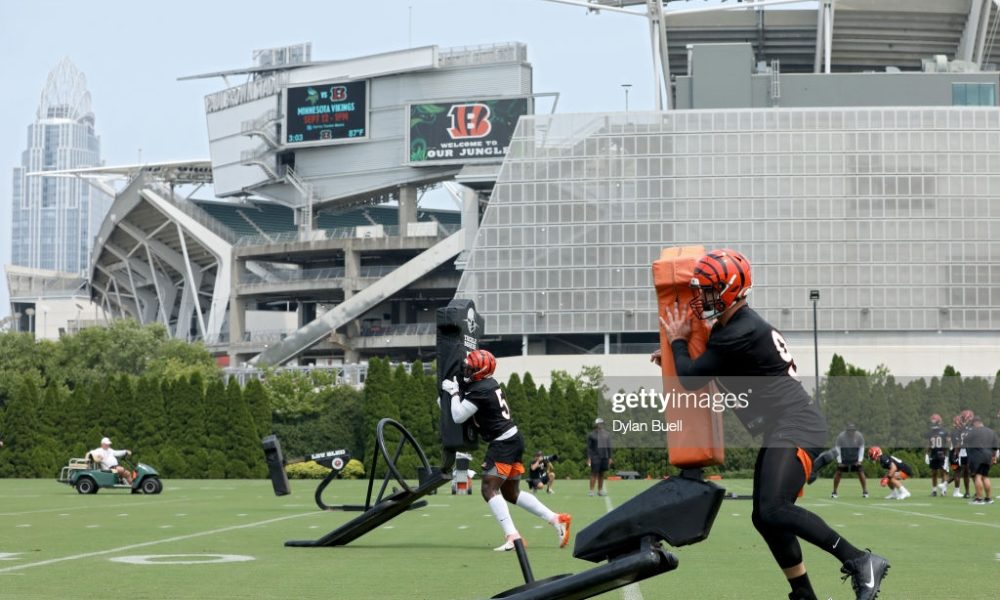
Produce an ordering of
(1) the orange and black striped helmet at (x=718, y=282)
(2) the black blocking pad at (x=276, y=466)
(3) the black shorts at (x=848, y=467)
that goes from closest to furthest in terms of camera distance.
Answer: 1. (1) the orange and black striped helmet at (x=718, y=282)
2. (2) the black blocking pad at (x=276, y=466)
3. (3) the black shorts at (x=848, y=467)

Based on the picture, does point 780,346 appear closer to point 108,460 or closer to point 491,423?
point 491,423

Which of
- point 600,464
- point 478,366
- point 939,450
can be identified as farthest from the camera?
point 600,464

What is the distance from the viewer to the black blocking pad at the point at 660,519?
6363 mm

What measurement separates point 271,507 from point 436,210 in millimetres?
126661

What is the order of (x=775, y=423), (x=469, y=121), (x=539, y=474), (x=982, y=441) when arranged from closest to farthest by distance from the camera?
(x=775, y=423) < (x=982, y=441) < (x=539, y=474) < (x=469, y=121)

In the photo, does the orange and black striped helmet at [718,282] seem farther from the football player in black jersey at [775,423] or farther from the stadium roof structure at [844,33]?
the stadium roof structure at [844,33]

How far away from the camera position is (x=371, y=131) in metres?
120

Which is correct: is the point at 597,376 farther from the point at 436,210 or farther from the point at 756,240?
the point at 436,210

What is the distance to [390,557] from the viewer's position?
14680 mm

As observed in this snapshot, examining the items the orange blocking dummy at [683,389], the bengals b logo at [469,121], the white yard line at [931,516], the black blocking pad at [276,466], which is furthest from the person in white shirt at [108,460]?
the bengals b logo at [469,121]

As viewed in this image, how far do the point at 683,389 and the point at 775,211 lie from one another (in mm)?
92351

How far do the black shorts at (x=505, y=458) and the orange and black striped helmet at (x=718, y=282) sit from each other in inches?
284

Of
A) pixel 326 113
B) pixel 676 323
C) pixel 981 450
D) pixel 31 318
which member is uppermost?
pixel 326 113

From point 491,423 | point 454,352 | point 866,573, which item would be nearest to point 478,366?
point 491,423
